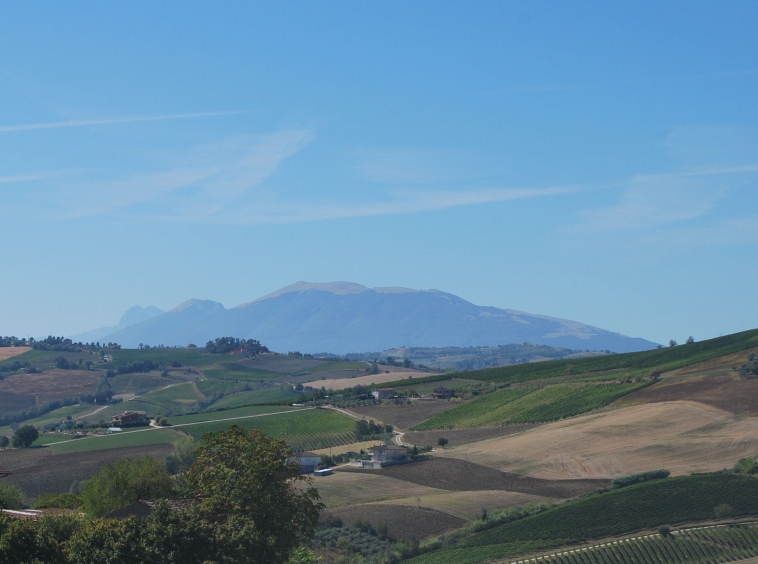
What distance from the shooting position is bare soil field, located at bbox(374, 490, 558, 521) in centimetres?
6881

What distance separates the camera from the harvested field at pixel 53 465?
8144 cm

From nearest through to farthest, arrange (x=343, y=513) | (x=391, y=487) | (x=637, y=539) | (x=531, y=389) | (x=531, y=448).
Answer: (x=637, y=539), (x=343, y=513), (x=391, y=487), (x=531, y=448), (x=531, y=389)

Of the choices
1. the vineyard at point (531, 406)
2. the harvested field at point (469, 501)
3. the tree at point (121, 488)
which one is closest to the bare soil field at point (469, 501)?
the harvested field at point (469, 501)

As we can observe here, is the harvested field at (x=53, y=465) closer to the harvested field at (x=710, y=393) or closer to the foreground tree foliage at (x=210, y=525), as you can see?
Answer: the foreground tree foliage at (x=210, y=525)

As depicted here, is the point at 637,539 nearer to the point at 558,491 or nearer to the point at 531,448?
the point at 558,491

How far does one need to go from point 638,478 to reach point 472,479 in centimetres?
1387

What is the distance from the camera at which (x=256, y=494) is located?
43.0 metres

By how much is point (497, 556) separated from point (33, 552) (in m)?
32.4

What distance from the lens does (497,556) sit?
58719 mm

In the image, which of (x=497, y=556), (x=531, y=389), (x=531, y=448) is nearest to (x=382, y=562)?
(x=497, y=556)

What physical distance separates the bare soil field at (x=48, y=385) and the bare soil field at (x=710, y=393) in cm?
11273

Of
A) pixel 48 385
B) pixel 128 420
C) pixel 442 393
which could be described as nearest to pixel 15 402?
pixel 48 385

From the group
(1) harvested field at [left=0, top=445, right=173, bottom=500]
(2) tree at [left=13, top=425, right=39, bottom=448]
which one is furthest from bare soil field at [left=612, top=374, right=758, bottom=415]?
(2) tree at [left=13, top=425, right=39, bottom=448]

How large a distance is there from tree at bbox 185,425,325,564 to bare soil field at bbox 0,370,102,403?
14038 cm
